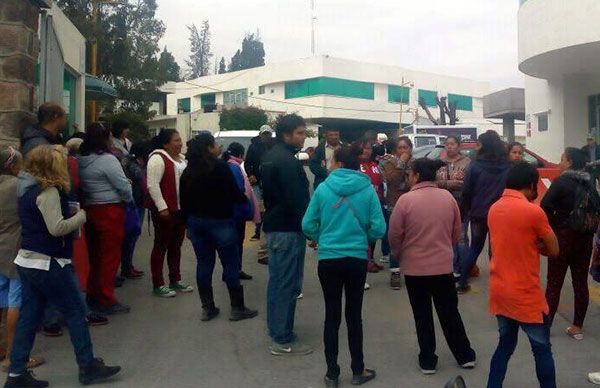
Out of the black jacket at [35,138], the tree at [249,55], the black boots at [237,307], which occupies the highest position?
the tree at [249,55]

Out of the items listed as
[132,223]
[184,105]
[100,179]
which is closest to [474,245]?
[132,223]

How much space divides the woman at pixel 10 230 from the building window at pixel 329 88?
157 feet

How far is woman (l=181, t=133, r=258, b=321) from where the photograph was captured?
655cm

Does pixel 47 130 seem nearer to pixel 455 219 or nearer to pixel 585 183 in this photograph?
pixel 455 219

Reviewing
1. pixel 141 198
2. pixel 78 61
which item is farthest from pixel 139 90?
pixel 141 198

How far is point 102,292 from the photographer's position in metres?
6.90

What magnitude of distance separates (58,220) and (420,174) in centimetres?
284

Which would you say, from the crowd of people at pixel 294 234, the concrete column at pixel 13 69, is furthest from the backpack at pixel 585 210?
the concrete column at pixel 13 69

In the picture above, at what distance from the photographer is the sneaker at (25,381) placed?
195 inches

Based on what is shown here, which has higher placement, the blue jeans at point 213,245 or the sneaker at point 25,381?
the blue jeans at point 213,245

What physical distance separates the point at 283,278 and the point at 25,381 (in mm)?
2184

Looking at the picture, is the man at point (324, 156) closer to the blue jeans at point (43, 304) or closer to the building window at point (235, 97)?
the blue jeans at point (43, 304)

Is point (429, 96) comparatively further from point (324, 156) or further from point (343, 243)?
point (343, 243)

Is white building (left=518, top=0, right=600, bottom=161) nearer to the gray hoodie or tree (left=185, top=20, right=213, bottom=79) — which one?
the gray hoodie
